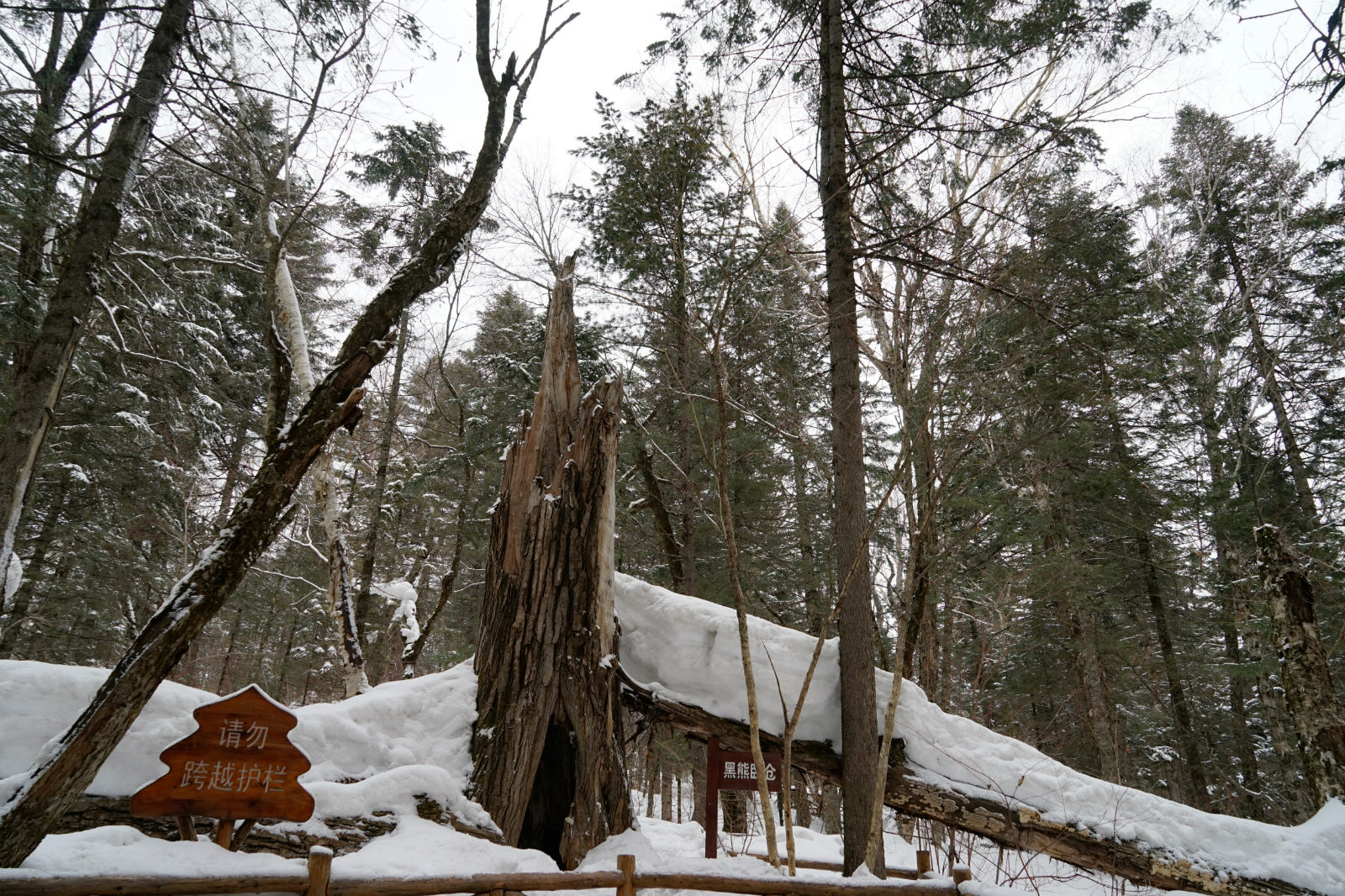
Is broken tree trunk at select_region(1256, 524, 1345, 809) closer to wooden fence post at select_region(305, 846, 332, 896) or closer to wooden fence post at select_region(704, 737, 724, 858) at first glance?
wooden fence post at select_region(704, 737, 724, 858)

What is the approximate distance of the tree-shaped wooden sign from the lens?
286 centimetres

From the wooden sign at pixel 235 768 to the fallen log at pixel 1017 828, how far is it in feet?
9.23

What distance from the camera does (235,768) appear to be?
299 cm

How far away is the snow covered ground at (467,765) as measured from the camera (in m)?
3.33

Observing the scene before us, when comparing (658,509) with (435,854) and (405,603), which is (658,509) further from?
(435,854)

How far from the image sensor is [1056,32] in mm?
5828

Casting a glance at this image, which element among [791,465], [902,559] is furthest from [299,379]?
[902,559]

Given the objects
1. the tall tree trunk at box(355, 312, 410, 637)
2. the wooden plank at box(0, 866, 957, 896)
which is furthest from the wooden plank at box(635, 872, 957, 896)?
the tall tree trunk at box(355, 312, 410, 637)

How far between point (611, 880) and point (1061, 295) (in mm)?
7398

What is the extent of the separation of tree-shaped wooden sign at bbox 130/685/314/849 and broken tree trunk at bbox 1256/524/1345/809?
7.93 m

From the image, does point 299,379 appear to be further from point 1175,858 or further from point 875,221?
point 1175,858

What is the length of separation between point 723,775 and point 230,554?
4.07 metres

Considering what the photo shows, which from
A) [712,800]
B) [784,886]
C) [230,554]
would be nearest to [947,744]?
[712,800]

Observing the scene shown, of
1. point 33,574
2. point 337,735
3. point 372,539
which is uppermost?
point 372,539
